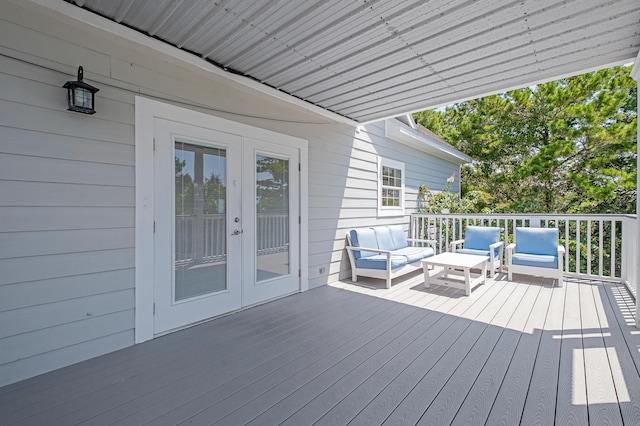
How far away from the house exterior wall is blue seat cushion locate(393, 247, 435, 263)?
3.95m

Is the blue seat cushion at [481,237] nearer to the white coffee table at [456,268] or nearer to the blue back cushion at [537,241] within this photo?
the blue back cushion at [537,241]

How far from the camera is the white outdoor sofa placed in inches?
196

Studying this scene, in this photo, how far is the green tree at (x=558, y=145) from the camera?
9.88 m

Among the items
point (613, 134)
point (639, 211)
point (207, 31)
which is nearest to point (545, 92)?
point (613, 134)

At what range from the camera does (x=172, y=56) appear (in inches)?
121

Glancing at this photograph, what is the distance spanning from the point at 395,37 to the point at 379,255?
3369 millimetres

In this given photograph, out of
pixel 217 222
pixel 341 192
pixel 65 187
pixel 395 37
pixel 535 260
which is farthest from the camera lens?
pixel 341 192

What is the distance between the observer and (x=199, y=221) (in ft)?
11.3

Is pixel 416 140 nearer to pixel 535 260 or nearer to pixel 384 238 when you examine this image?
pixel 384 238

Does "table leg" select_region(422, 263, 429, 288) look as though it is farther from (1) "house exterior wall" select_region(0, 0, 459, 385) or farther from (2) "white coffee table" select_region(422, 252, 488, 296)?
(1) "house exterior wall" select_region(0, 0, 459, 385)

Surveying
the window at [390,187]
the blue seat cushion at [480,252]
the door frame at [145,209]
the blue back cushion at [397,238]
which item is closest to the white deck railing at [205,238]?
the door frame at [145,209]

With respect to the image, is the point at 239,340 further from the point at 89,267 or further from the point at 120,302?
the point at 89,267

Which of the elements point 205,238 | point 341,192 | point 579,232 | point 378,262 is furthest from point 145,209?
point 579,232

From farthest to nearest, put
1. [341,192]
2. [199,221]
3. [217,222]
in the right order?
[341,192], [217,222], [199,221]
